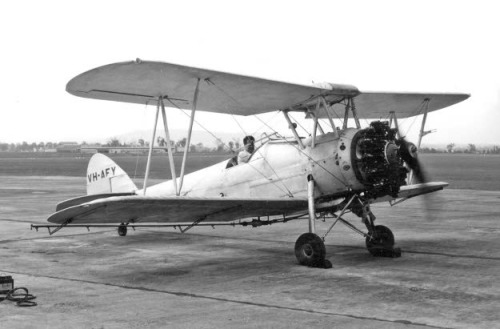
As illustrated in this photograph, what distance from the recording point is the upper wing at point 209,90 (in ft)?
28.6

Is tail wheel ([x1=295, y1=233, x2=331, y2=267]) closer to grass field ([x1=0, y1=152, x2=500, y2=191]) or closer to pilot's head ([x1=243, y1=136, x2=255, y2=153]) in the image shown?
pilot's head ([x1=243, y1=136, x2=255, y2=153])

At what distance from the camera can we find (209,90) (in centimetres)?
1014

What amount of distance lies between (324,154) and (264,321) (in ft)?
14.0

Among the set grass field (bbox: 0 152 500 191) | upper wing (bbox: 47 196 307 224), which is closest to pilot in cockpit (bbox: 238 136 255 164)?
grass field (bbox: 0 152 500 191)

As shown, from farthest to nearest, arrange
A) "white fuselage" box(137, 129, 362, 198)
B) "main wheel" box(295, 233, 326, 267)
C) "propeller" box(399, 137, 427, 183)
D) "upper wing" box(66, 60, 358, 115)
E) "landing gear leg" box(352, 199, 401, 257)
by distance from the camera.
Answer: "landing gear leg" box(352, 199, 401, 257) < "propeller" box(399, 137, 427, 183) < "white fuselage" box(137, 129, 362, 198) < "main wheel" box(295, 233, 326, 267) < "upper wing" box(66, 60, 358, 115)

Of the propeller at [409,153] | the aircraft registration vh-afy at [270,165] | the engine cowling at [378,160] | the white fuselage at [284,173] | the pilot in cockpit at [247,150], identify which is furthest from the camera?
the pilot in cockpit at [247,150]

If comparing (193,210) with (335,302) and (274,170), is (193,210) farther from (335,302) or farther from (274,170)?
(335,302)

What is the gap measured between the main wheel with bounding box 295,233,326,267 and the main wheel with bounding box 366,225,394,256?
150cm

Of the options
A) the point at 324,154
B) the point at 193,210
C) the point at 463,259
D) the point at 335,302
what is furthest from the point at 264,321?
the point at 463,259

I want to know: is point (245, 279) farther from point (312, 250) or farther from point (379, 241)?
point (379, 241)

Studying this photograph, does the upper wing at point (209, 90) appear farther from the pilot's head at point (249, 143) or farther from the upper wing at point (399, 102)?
the pilot's head at point (249, 143)

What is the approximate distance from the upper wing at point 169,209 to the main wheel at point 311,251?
0.72m

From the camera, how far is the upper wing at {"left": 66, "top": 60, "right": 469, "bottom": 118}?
8703 mm

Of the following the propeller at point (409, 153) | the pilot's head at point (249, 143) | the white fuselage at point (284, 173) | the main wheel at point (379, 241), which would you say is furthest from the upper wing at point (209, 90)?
the main wheel at point (379, 241)
